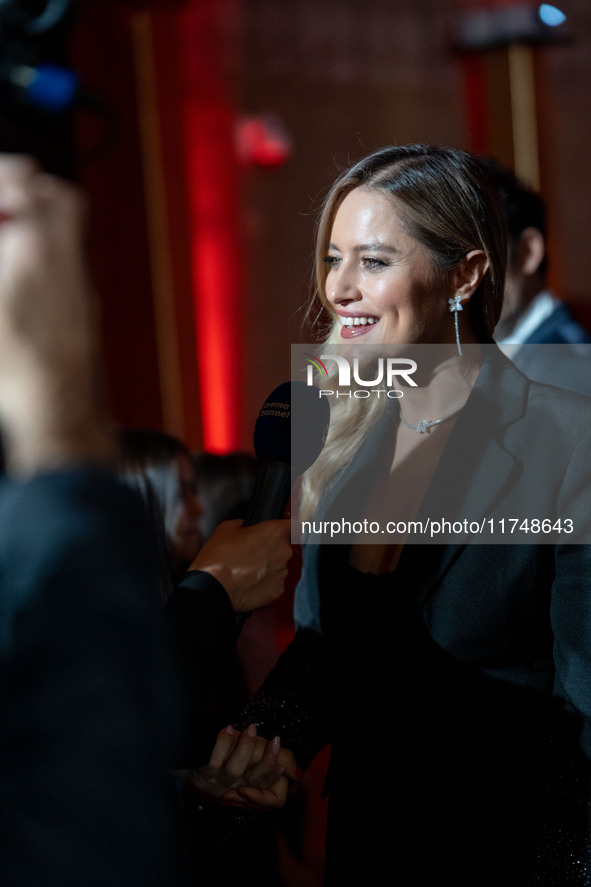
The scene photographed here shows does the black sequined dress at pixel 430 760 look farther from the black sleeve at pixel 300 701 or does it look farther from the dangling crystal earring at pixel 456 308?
the dangling crystal earring at pixel 456 308

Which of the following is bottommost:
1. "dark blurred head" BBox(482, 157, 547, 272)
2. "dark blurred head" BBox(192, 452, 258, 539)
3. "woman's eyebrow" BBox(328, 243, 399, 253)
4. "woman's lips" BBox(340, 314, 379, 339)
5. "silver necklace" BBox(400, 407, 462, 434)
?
"dark blurred head" BBox(192, 452, 258, 539)

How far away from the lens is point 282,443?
37.9 inches

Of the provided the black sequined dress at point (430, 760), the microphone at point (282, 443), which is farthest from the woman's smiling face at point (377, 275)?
the black sequined dress at point (430, 760)

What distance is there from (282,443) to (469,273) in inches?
14.9

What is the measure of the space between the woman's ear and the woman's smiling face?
46 millimetres

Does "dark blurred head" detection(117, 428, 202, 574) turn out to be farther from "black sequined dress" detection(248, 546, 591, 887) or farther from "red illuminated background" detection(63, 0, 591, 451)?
"red illuminated background" detection(63, 0, 591, 451)

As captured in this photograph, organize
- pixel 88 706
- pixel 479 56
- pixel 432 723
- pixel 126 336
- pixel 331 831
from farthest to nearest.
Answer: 1. pixel 479 56
2. pixel 126 336
3. pixel 331 831
4. pixel 432 723
5. pixel 88 706

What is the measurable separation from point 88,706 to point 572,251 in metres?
4.29

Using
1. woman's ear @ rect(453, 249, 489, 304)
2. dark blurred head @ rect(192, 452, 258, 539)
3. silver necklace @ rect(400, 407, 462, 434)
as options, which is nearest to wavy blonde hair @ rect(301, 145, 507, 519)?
woman's ear @ rect(453, 249, 489, 304)

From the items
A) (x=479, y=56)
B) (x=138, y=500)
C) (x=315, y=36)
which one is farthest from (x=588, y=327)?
(x=138, y=500)

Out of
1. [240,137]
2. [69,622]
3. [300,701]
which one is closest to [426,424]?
[300,701]

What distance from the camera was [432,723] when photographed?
3.50 ft

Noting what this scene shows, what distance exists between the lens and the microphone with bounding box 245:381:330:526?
940 mm

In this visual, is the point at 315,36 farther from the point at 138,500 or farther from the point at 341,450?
the point at 138,500
